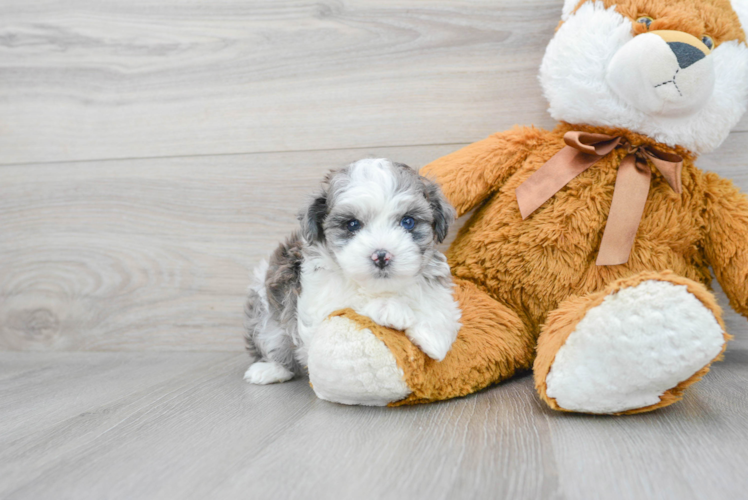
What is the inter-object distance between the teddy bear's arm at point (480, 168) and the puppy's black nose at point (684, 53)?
0.36m

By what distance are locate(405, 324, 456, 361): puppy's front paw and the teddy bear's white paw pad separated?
0.22 metres

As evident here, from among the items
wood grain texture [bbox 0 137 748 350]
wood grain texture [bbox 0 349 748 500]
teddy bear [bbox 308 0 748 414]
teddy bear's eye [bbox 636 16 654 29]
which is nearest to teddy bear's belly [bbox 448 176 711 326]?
teddy bear [bbox 308 0 748 414]

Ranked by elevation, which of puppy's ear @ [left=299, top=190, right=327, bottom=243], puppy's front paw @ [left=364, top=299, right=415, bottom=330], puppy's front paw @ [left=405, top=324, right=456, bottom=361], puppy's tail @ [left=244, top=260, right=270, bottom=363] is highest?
puppy's ear @ [left=299, top=190, right=327, bottom=243]

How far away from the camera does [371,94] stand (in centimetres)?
170

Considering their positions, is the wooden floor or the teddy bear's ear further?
the wooden floor

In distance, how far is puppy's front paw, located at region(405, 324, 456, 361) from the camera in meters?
1.15

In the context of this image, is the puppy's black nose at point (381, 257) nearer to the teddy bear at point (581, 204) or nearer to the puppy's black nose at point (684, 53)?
the teddy bear at point (581, 204)

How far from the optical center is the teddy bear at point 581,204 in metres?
1.15

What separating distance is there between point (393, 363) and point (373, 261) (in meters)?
0.21

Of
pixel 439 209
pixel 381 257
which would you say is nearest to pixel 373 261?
pixel 381 257

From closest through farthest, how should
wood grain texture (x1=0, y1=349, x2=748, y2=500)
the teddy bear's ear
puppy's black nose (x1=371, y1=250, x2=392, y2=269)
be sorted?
wood grain texture (x1=0, y1=349, x2=748, y2=500), puppy's black nose (x1=371, y1=250, x2=392, y2=269), the teddy bear's ear

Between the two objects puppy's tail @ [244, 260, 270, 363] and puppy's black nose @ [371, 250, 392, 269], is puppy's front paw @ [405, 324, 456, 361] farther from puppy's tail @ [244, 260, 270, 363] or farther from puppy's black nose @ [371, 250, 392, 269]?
puppy's tail @ [244, 260, 270, 363]

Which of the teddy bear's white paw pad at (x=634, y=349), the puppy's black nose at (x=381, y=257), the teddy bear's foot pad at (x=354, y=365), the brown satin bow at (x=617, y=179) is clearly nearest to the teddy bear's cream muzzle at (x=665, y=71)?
the brown satin bow at (x=617, y=179)

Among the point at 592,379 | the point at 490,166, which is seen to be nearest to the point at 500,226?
the point at 490,166
